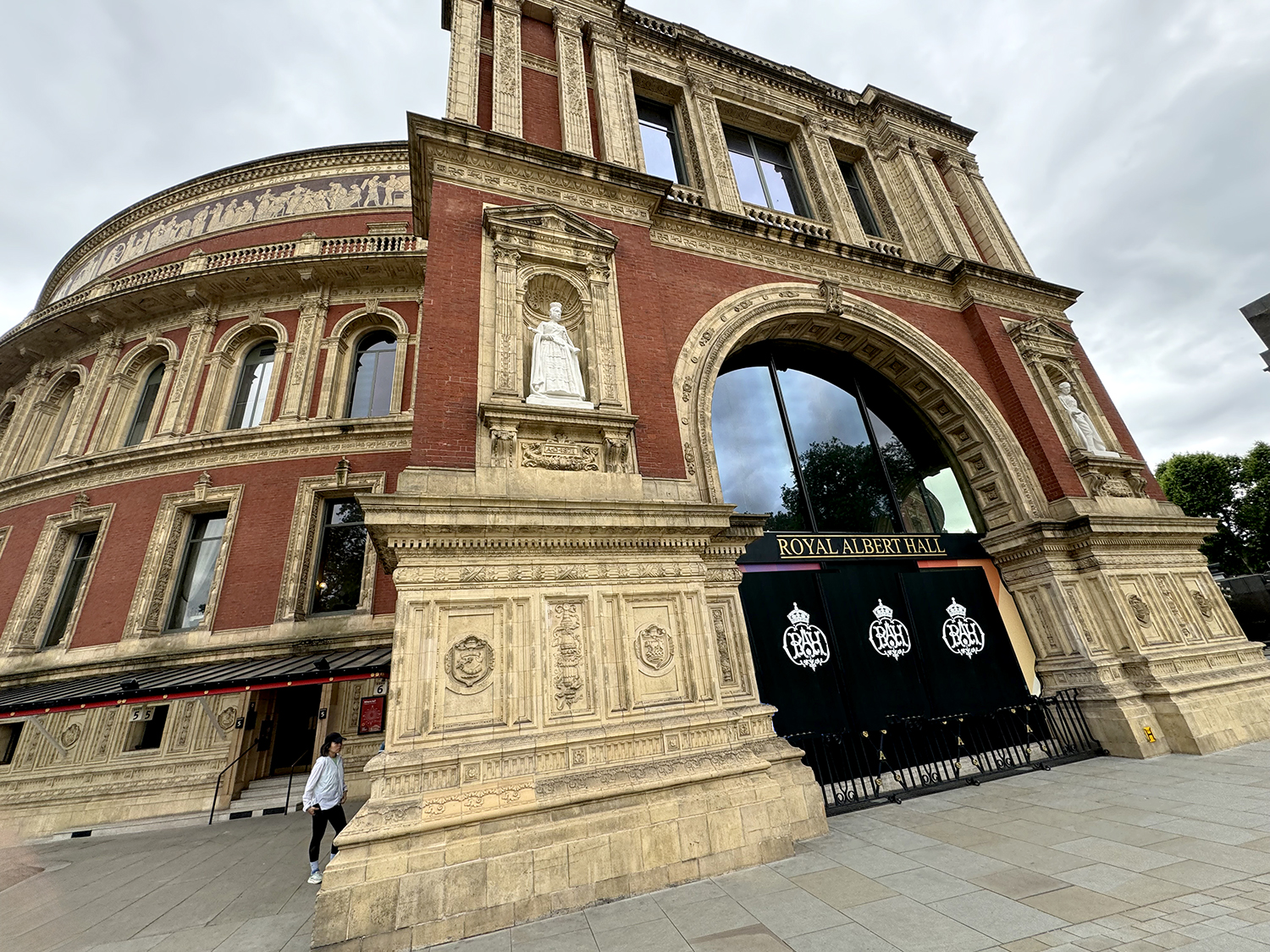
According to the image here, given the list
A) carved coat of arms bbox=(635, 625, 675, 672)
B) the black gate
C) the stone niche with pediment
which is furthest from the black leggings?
the black gate

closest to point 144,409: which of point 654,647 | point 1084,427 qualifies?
point 654,647

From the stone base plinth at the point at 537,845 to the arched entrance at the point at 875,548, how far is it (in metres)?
2.58

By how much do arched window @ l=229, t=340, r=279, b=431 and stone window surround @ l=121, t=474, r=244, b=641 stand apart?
2229 millimetres

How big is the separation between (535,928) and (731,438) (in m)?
8.40

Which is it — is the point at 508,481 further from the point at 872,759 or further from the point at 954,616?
the point at 954,616

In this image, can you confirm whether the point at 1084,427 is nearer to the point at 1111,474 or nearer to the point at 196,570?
the point at 1111,474

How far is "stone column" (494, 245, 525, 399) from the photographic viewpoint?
6.86 metres

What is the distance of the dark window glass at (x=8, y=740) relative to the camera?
39.2ft

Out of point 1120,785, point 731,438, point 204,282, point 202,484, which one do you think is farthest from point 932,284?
point 204,282

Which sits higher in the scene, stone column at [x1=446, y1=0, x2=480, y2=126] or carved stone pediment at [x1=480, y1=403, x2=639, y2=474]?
stone column at [x1=446, y1=0, x2=480, y2=126]

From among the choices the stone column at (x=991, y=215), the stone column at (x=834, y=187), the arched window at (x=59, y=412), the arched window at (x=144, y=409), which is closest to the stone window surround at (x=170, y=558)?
the arched window at (x=144, y=409)

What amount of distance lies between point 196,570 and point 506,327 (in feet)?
41.3

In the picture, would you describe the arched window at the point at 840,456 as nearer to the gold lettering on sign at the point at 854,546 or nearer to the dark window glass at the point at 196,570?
the gold lettering on sign at the point at 854,546

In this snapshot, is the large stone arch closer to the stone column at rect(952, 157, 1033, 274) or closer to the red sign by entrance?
the stone column at rect(952, 157, 1033, 274)
